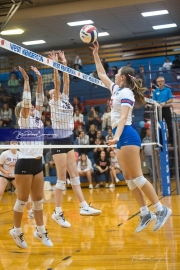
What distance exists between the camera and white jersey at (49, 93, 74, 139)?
7098 millimetres

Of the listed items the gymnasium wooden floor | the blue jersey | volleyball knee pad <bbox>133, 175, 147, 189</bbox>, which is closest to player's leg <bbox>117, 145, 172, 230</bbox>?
volleyball knee pad <bbox>133, 175, 147, 189</bbox>

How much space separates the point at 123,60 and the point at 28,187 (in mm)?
19194

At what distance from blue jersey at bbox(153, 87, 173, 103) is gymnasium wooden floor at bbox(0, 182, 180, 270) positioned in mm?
4533

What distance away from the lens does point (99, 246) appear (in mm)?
5684

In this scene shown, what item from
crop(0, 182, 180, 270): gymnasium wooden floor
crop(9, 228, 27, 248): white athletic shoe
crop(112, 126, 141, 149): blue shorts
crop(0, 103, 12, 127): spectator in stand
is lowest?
crop(0, 182, 180, 270): gymnasium wooden floor

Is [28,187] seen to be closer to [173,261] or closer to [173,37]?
[173,261]

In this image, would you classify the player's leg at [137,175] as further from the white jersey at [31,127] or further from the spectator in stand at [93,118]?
→ the spectator in stand at [93,118]

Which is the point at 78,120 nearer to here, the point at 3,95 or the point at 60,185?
the point at 3,95

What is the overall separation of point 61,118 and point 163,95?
5879 mm

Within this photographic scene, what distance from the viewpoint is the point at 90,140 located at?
1511 cm

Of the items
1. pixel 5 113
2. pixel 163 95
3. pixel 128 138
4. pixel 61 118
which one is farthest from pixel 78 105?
pixel 128 138

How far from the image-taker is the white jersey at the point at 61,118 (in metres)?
7.10

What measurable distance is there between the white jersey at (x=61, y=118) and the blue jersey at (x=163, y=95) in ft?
18.7

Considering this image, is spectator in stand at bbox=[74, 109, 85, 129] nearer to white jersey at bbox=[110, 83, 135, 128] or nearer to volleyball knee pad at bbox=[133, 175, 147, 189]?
white jersey at bbox=[110, 83, 135, 128]
